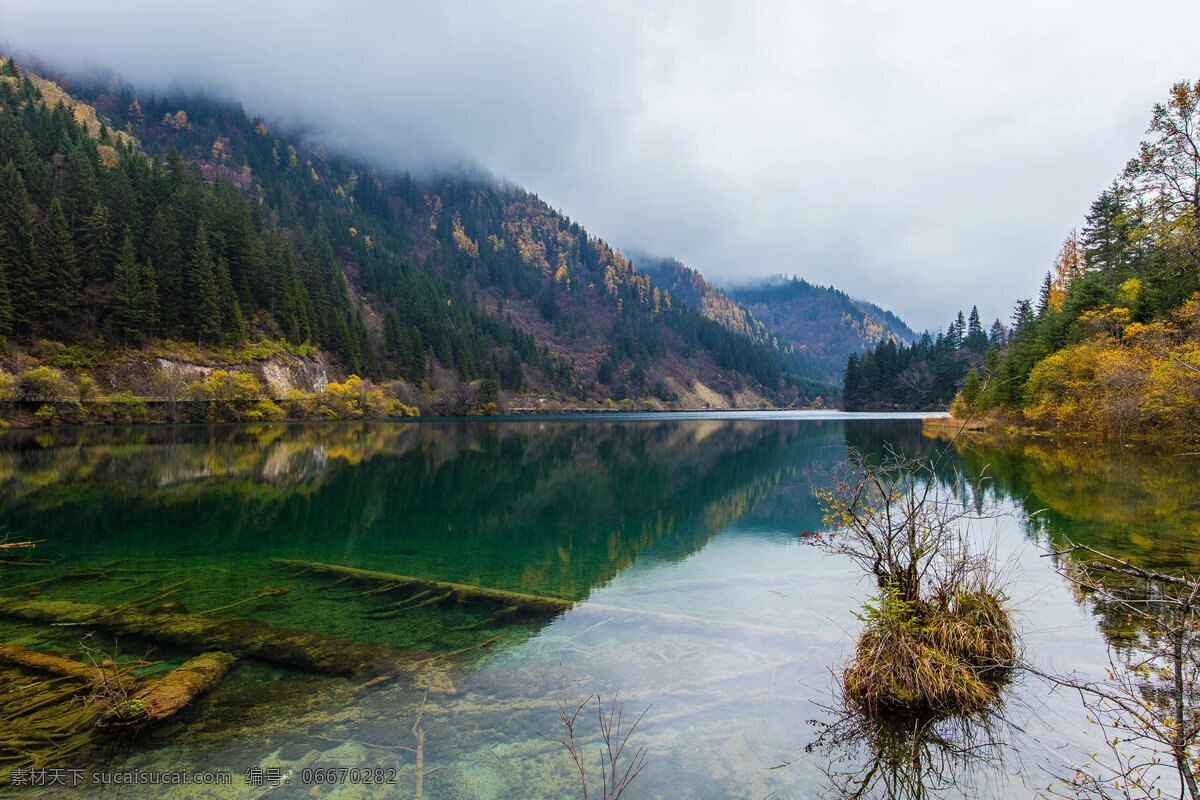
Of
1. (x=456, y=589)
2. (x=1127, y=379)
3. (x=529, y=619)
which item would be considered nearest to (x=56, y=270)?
(x=456, y=589)

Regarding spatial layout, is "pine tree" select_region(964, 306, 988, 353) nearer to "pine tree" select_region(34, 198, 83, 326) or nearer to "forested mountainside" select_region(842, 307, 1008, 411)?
"forested mountainside" select_region(842, 307, 1008, 411)

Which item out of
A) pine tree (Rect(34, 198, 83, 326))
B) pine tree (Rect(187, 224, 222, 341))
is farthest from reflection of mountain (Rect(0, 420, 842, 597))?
pine tree (Rect(187, 224, 222, 341))

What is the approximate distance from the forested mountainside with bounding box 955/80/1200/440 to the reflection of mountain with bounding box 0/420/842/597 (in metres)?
14.0

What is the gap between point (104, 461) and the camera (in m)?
32.2

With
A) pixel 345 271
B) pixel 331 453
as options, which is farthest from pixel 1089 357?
pixel 345 271

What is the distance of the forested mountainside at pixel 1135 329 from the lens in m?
29.9

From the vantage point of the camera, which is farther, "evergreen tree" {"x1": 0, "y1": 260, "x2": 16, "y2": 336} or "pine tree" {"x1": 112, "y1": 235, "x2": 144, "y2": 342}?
"pine tree" {"x1": 112, "y1": 235, "x2": 144, "y2": 342}

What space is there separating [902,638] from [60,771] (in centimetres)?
941

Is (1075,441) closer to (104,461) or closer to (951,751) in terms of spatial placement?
(951,751)

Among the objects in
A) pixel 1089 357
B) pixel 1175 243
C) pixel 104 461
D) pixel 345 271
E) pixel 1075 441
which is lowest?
pixel 104 461

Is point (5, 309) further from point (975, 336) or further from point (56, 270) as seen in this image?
point (975, 336)

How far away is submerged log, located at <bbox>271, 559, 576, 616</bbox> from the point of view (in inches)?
445

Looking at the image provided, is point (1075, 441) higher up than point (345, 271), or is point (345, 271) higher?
point (345, 271)

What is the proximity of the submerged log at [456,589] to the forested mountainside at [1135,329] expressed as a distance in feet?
59.3
